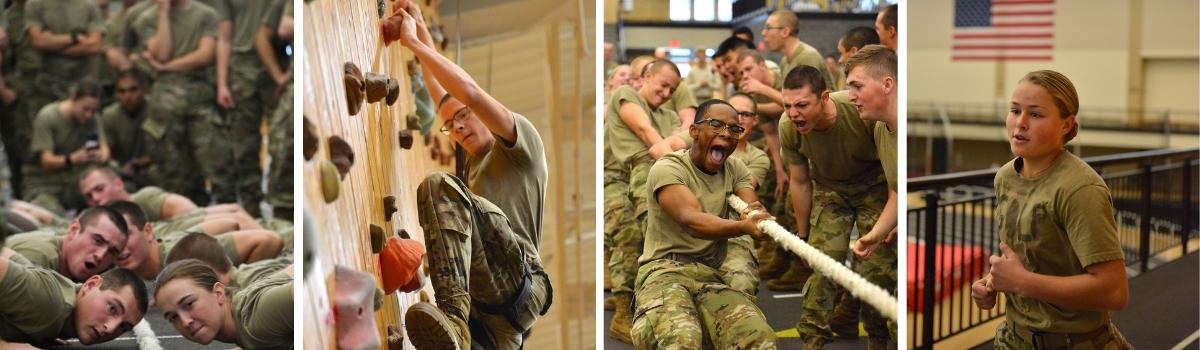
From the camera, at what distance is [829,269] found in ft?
10.3

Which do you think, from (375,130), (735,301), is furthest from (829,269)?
(375,130)

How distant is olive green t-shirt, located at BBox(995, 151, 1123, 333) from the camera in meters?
2.87

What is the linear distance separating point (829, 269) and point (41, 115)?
3681mm

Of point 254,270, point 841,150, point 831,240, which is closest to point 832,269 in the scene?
point 831,240

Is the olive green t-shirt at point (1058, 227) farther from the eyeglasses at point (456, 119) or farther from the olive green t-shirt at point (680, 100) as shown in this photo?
the eyeglasses at point (456, 119)

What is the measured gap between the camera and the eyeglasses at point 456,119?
2996mm

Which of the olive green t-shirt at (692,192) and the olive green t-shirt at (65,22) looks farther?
the olive green t-shirt at (65,22)

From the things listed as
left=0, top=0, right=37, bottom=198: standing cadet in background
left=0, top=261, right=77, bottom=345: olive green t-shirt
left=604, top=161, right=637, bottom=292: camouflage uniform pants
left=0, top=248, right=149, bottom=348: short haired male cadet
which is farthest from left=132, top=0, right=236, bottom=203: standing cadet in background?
→ left=604, top=161, right=637, bottom=292: camouflage uniform pants

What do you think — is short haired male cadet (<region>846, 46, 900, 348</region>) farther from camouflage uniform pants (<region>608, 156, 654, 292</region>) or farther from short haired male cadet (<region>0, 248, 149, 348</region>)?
short haired male cadet (<region>0, 248, 149, 348</region>)

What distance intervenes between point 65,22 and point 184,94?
59 cm

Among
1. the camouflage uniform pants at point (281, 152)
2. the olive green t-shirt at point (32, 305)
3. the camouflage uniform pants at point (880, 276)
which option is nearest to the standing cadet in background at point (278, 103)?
the camouflage uniform pants at point (281, 152)

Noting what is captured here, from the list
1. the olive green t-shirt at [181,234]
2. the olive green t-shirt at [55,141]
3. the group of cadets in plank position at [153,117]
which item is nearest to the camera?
the olive green t-shirt at [181,234]

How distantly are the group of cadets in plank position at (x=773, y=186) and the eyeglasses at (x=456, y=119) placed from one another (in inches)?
16.9

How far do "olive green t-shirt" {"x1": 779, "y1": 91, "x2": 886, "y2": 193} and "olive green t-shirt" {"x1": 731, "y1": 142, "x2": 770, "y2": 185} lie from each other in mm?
61
